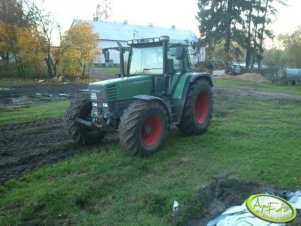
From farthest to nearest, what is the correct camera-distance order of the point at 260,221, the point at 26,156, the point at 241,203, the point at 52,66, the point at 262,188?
the point at 52,66
the point at 26,156
the point at 262,188
the point at 241,203
the point at 260,221

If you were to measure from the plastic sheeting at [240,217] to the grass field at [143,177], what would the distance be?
44 centimetres

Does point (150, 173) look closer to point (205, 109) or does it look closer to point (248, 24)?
point (205, 109)

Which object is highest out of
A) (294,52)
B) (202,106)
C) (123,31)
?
(123,31)

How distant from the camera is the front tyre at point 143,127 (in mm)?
6605

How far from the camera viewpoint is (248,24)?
1346 inches

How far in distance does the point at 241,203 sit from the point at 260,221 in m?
0.81

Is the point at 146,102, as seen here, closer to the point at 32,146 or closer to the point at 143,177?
the point at 143,177

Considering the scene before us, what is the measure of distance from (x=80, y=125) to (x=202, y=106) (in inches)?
129

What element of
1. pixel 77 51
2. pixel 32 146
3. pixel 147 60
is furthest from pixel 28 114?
pixel 77 51

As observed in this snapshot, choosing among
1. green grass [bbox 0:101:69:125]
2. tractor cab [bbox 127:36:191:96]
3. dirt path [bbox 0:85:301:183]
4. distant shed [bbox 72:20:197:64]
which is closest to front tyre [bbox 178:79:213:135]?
tractor cab [bbox 127:36:191:96]

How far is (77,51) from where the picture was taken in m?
26.7

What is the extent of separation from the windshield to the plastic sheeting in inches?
159

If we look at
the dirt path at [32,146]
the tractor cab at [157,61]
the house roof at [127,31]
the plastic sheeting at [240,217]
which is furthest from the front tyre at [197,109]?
the house roof at [127,31]

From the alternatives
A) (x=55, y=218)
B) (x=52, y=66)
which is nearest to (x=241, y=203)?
(x=55, y=218)
